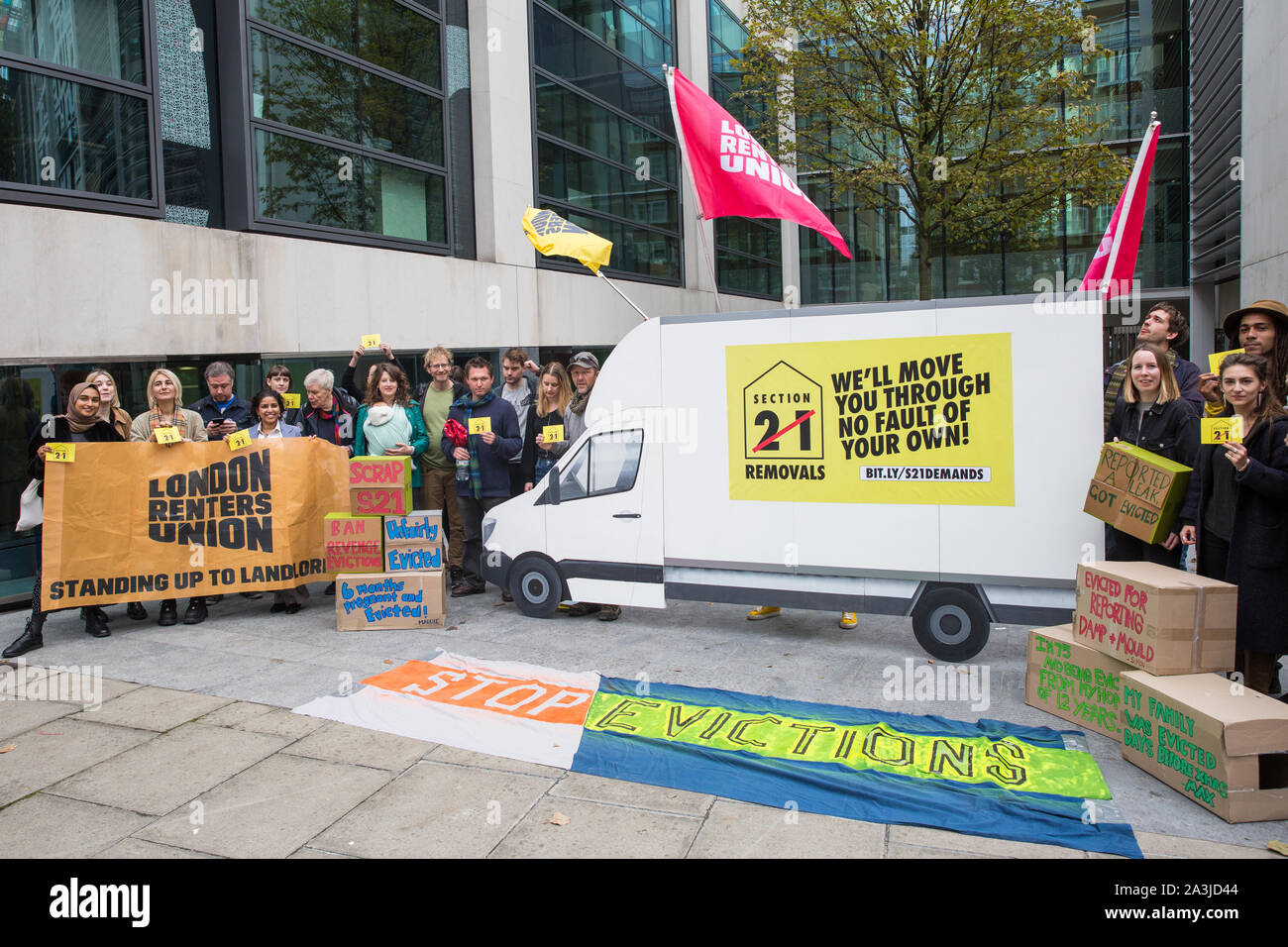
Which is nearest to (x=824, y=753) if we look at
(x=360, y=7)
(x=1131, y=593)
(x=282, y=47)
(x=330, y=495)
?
(x=1131, y=593)

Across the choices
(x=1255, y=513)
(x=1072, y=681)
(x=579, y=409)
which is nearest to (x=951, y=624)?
(x=1072, y=681)

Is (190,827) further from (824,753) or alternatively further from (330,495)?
(330,495)

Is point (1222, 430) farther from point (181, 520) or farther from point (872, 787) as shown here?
point (181, 520)

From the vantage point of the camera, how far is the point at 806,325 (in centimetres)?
660

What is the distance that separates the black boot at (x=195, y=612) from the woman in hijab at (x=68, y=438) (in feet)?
2.00

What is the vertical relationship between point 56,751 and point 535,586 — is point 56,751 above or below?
below

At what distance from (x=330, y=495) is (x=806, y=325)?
4.61 m

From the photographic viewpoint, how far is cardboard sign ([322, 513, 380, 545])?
7.70 m

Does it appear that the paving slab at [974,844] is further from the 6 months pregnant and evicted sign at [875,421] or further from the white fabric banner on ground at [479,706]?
the 6 months pregnant and evicted sign at [875,421]

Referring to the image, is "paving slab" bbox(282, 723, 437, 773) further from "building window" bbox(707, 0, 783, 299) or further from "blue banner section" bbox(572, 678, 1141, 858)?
"building window" bbox(707, 0, 783, 299)

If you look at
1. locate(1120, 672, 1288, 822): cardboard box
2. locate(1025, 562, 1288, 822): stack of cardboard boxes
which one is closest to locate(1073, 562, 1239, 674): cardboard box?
locate(1025, 562, 1288, 822): stack of cardboard boxes

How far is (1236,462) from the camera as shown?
4762 mm

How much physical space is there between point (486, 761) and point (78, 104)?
776 cm

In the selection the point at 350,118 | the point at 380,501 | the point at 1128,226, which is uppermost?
the point at 350,118
